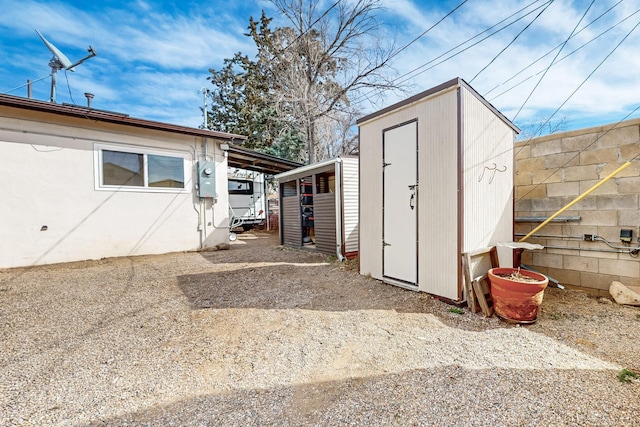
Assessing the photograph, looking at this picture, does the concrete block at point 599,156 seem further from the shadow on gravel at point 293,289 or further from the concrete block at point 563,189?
the shadow on gravel at point 293,289

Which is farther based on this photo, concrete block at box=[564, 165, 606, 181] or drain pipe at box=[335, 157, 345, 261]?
drain pipe at box=[335, 157, 345, 261]

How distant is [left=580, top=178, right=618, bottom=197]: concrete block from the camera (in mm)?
3538

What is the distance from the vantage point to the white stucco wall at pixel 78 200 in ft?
16.8

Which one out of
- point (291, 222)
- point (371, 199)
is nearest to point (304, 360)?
point (371, 199)

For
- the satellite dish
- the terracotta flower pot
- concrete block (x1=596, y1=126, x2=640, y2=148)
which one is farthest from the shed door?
the satellite dish

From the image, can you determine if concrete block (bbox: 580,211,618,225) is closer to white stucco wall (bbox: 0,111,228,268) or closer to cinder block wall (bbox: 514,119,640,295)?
cinder block wall (bbox: 514,119,640,295)

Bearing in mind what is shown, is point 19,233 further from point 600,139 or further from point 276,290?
point 600,139

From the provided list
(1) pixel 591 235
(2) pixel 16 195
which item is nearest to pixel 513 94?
(1) pixel 591 235

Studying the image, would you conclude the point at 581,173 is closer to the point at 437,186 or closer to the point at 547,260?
the point at 547,260

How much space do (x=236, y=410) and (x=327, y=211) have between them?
16.9 ft

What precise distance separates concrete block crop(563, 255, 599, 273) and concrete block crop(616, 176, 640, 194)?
923 mm

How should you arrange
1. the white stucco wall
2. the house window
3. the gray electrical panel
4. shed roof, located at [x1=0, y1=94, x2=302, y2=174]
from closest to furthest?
1. shed roof, located at [x1=0, y1=94, x2=302, y2=174]
2. the white stucco wall
3. the house window
4. the gray electrical panel

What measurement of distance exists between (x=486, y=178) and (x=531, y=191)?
1.32m

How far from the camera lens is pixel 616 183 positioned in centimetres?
352
